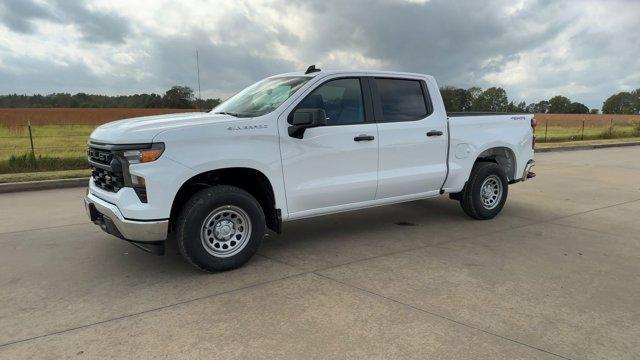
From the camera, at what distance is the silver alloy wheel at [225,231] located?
463 centimetres

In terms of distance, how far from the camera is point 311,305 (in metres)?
3.97

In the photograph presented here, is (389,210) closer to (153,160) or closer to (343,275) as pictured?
(343,275)

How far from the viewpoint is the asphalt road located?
3.34 meters

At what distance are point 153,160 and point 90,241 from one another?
229 cm

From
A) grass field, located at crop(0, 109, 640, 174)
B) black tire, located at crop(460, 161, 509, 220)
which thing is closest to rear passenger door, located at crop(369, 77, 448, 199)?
black tire, located at crop(460, 161, 509, 220)

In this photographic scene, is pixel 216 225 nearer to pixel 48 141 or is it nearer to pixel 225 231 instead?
pixel 225 231

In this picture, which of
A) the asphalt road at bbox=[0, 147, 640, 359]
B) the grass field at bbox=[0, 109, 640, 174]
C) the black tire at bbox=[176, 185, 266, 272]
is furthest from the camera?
the grass field at bbox=[0, 109, 640, 174]

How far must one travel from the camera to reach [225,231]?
15.5 feet

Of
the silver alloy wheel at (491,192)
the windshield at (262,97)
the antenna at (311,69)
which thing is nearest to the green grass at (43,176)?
the windshield at (262,97)

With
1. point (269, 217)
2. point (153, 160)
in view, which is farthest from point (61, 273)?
point (269, 217)

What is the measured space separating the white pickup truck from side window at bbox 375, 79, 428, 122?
2 cm

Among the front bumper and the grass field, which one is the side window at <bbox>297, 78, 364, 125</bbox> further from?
the grass field

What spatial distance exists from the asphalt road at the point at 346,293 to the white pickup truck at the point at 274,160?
1.62 feet

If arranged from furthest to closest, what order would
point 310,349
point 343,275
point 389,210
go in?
point 389,210
point 343,275
point 310,349
